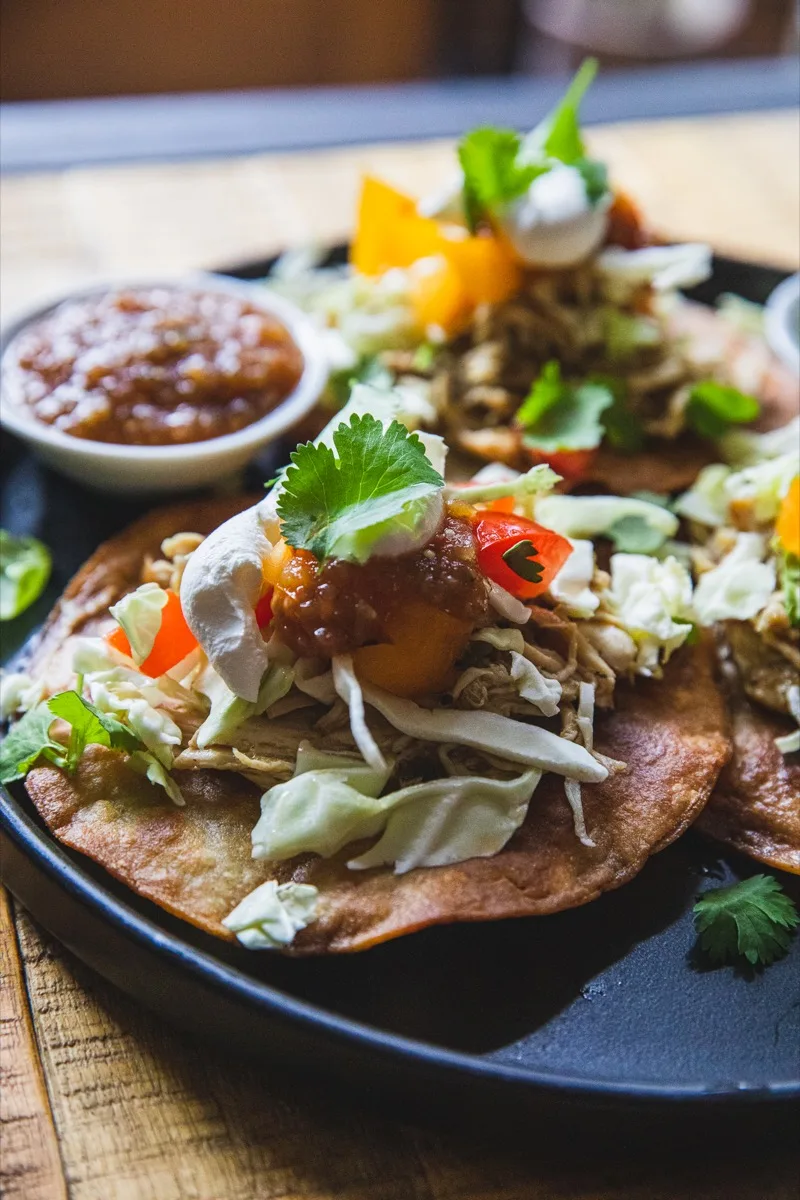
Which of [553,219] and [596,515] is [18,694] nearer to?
[596,515]

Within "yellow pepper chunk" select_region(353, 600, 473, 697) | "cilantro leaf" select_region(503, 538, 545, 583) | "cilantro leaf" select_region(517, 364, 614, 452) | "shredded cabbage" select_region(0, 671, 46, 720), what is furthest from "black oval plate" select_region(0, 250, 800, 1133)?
"cilantro leaf" select_region(517, 364, 614, 452)

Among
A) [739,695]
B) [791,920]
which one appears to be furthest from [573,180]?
[791,920]

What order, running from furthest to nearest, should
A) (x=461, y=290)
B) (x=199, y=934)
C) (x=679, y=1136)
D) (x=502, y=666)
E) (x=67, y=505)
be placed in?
1. (x=461, y=290)
2. (x=67, y=505)
3. (x=502, y=666)
4. (x=199, y=934)
5. (x=679, y=1136)

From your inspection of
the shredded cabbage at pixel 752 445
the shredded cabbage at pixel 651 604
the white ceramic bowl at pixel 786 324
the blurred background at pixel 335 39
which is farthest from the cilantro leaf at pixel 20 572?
the blurred background at pixel 335 39

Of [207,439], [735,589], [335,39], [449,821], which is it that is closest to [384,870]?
[449,821]

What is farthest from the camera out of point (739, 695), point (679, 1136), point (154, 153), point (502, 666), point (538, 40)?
point (538, 40)

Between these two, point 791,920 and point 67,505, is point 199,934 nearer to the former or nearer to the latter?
point 791,920
